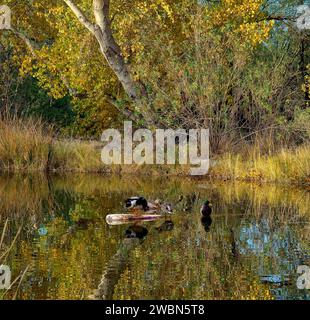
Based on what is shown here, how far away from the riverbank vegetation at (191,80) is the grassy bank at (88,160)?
0.03m

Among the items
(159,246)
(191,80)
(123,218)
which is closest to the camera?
(159,246)

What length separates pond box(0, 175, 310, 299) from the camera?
748cm

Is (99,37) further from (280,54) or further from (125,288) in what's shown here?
(125,288)

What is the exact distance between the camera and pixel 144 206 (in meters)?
12.3

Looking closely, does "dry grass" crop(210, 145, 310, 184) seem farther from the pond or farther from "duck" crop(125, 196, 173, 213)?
"duck" crop(125, 196, 173, 213)

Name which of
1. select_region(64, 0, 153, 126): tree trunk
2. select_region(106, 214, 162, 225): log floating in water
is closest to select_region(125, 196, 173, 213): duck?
select_region(106, 214, 162, 225): log floating in water

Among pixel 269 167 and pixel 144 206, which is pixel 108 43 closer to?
pixel 269 167

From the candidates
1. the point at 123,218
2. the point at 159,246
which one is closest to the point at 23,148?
the point at 123,218

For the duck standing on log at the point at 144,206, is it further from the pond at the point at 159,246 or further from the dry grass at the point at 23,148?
the dry grass at the point at 23,148

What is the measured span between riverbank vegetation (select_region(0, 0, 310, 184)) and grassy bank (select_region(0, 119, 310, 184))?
31 mm

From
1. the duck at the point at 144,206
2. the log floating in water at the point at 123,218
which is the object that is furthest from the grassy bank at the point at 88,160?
the log floating in water at the point at 123,218

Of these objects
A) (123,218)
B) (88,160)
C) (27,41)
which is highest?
(27,41)

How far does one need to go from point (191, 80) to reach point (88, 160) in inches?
157
